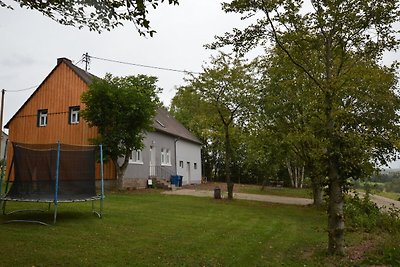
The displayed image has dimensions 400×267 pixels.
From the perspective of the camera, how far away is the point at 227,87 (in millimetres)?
19250

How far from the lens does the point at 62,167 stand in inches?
400

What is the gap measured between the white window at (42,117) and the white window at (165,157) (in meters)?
8.98

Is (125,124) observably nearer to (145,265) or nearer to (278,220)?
(278,220)

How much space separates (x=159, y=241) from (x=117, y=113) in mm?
12395

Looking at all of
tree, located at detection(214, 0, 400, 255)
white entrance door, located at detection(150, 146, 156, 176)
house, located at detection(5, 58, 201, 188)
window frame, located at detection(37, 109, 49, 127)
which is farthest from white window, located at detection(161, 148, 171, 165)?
tree, located at detection(214, 0, 400, 255)

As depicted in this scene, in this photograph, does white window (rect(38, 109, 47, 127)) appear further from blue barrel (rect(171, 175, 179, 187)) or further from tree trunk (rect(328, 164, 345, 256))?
tree trunk (rect(328, 164, 345, 256))

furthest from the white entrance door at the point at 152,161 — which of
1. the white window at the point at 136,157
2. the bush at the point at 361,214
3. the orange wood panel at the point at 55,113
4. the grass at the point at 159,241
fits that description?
the bush at the point at 361,214

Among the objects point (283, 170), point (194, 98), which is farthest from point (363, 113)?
point (283, 170)

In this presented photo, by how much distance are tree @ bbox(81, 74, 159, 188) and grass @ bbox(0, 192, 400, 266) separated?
7.17 metres

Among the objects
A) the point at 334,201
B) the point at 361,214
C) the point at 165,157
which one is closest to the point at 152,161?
the point at 165,157

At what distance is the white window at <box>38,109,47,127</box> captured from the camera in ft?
80.2

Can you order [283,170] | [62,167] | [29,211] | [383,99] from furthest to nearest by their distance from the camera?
[283,170] → [383,99] → [29,211] → [62,167]

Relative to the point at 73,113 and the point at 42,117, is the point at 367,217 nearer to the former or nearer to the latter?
the point at 73,113

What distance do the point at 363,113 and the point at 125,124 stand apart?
38.8 feet
